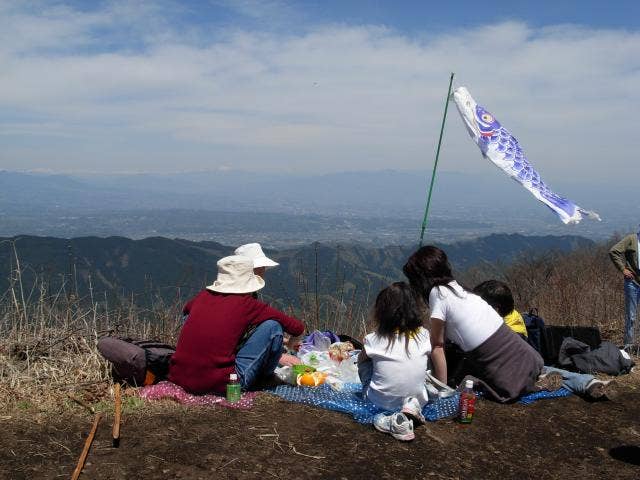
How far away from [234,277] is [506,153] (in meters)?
2.71

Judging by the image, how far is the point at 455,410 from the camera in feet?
12.8

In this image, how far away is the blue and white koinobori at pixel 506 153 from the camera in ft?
15.0

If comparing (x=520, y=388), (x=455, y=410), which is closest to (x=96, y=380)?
(x=455, y=410)

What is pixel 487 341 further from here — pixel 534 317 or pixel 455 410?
pixel 534 317

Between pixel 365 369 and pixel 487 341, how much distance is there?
36.4 inches

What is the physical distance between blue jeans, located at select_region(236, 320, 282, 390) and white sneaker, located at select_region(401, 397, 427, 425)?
103 centimetres

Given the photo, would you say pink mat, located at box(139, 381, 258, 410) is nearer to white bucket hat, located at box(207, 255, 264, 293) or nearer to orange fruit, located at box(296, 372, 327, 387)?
orange fruit, located at box(296, 372, 327, 387)

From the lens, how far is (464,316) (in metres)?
4.04

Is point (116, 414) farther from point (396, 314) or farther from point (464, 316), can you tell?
point (464, 316)

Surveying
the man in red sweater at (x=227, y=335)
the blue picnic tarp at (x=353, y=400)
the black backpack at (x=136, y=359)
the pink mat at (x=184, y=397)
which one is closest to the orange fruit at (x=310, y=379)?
the blue picnic tarp at (x=353, y=400)

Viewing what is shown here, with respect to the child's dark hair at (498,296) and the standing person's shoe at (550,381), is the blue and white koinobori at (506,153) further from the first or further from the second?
the standing person's shoe at (550,381)

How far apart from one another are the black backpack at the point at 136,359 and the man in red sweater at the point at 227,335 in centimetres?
18

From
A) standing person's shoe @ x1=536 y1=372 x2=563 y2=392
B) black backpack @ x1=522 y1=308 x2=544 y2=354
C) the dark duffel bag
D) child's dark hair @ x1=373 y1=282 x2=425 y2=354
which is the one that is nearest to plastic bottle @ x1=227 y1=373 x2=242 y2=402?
child's dark hair @ x1=373 y1=282 x2=425 y2=354

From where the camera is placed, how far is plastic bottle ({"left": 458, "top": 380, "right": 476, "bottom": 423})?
3719mm
